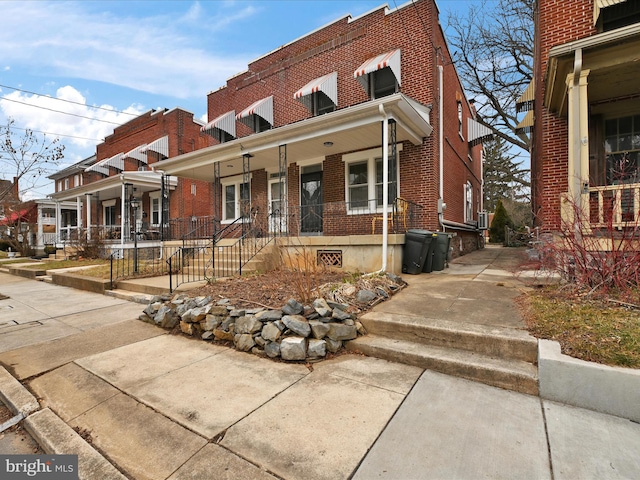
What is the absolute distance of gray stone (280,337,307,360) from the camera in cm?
360

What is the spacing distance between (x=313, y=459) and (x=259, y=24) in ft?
36.4

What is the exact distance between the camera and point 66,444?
229cm

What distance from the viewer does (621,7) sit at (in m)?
5.99

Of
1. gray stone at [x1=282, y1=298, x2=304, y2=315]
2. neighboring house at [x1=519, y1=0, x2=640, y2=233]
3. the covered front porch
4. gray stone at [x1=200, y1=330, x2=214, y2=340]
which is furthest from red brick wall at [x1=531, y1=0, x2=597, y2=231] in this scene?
gray stone at [x1=200, y1=330, x2=214, y2=340]

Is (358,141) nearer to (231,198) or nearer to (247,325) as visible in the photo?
(247,325)

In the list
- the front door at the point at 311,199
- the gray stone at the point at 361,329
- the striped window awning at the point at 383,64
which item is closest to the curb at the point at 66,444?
the gray stone at the point at 361,329

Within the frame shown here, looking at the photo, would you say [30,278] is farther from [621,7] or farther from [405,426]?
[621,7]

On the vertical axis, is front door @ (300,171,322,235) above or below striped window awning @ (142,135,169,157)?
below

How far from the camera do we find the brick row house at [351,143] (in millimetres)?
7938

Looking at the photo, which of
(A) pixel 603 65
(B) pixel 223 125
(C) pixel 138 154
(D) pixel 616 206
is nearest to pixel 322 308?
(D) pixel 616 206

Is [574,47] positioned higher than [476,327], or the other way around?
[574,47]

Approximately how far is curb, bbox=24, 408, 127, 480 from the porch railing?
5.55 meters

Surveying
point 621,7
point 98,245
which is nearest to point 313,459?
point 621,7

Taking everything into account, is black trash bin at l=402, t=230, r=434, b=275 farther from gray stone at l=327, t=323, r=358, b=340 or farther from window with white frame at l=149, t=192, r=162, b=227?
window with white frame at l=149, t=192, r=162, b=227
